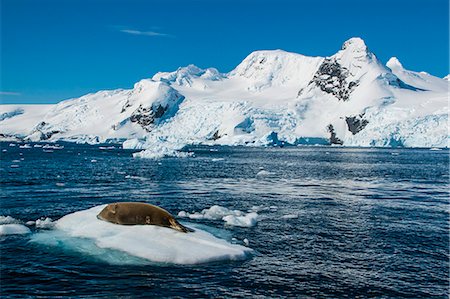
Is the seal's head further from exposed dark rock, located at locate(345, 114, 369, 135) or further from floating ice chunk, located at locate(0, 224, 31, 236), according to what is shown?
exposed dark rock, located at locate(345, 114, 369, 135)

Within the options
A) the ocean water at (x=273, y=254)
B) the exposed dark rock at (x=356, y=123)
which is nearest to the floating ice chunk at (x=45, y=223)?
the ocean water at (x=273, y=254)

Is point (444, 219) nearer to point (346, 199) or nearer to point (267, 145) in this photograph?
point (346, 199)

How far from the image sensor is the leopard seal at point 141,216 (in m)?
16.2

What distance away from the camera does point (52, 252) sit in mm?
14250

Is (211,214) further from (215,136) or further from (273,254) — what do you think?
(215,136)

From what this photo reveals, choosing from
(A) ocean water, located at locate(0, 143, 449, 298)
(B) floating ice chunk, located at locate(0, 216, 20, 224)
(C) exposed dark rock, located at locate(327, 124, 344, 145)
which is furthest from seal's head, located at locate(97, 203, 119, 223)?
(C) exposed dark rock, located at locate(327, 124, 344, 145)

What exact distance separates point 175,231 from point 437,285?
27.9ft

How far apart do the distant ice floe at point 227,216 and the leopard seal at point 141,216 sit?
→ 3.66 meters

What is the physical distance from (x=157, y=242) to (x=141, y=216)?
2.31 metres

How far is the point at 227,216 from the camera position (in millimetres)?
20047

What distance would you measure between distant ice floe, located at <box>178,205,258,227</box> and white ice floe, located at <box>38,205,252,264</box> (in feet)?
11.6

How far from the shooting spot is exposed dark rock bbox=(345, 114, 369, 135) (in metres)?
181

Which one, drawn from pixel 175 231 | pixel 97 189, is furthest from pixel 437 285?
pixel 97 189

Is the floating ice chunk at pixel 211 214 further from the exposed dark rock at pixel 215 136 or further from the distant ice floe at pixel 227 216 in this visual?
the exposed dark rock at pixel 215 136
